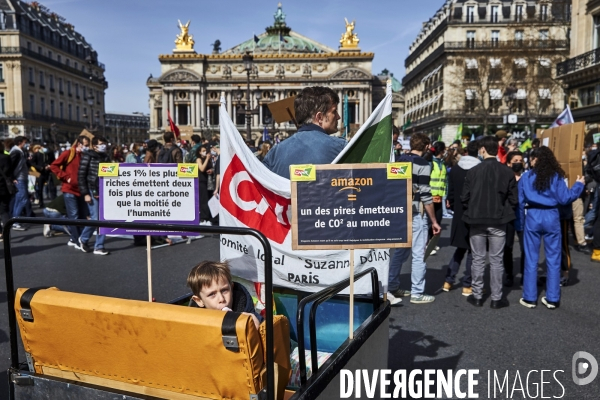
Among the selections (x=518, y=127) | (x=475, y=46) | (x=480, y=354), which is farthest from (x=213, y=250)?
(x=475, y=46)

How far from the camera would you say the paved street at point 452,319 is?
407 centimetres

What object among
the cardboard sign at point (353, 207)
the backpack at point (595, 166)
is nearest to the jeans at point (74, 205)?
the cardboard sign at point (353, 207)

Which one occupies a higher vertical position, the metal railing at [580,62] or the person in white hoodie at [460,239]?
the metal railing at [580,62]

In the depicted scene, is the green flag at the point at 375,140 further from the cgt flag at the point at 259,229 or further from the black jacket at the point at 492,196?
the black jacket at the point at 492,196

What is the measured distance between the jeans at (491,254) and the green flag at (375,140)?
2844 mm

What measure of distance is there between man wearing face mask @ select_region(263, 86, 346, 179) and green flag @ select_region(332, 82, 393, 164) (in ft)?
0.84

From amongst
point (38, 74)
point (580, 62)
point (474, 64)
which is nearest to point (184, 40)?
point (38, 74)

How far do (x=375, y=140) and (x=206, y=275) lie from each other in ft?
4.17

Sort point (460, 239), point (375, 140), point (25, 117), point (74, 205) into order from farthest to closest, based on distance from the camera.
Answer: point (25, 117), point (74, 205), point (460, 239), point (375, 140)

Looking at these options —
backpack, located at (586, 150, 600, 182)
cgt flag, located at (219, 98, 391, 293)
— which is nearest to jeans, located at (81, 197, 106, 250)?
cgt flag, located at (219, 98, 391, 293)

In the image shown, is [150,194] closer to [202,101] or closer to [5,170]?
[5,170]

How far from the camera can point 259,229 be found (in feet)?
10.7

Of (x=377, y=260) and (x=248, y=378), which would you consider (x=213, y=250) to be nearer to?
(x=377, y=260)

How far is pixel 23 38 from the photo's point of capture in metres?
59.8
